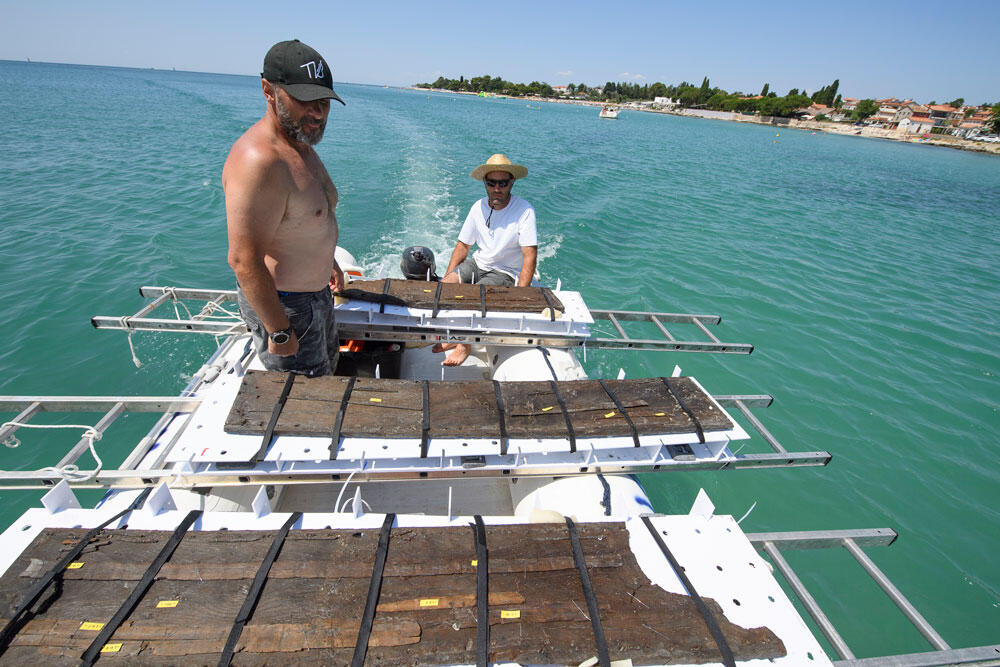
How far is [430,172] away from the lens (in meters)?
15.4

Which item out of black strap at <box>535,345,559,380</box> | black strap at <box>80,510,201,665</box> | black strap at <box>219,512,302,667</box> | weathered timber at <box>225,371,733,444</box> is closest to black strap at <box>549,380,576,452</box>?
weathered timber at <box>225,371,733,444</box>

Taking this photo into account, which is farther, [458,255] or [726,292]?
[726,292]

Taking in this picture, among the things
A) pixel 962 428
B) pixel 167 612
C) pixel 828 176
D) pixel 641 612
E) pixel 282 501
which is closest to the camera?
pixel 167 612

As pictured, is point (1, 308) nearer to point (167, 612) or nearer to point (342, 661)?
point (167, 612)

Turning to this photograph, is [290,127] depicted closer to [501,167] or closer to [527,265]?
[501,167]

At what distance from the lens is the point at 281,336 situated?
2.59 m

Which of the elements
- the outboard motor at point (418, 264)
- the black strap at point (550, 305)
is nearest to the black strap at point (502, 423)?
the black strap at point (550, 305)

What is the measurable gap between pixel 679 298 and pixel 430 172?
34.8ft

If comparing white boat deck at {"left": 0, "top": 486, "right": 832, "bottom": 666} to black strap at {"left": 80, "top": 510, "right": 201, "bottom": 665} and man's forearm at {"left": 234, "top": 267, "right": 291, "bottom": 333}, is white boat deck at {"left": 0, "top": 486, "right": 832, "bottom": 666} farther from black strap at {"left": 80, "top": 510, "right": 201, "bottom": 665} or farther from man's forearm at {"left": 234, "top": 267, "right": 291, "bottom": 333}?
man's forearm at {"left": 234, "top": 267, "right": 291, "bottom": 333}

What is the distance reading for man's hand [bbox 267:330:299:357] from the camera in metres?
2.63

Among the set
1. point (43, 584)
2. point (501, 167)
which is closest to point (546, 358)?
point (501, 167)

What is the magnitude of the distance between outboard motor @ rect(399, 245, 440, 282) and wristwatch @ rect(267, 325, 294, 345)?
278 cm

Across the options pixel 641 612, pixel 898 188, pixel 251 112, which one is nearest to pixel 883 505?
pixel 641 612

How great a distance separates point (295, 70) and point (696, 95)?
129642 mm
